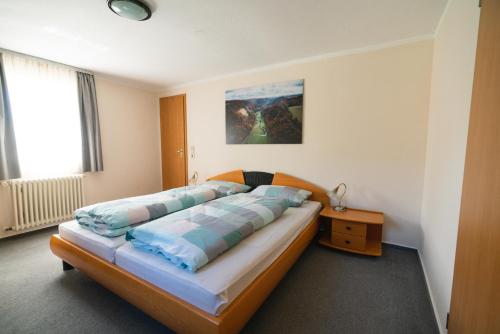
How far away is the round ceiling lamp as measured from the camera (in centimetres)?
166

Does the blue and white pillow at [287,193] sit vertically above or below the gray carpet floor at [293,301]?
above

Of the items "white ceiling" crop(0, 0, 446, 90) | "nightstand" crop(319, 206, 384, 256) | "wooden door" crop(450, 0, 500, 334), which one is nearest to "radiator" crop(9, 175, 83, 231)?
"white ceiling" crop(0, 0, 446, 90)

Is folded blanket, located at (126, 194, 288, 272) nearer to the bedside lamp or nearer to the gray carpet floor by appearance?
the gray carpet floor

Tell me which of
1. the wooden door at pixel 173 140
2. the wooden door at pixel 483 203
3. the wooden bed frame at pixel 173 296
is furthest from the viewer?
the wooden door at pixel 173 140

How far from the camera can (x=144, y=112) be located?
14.0ft

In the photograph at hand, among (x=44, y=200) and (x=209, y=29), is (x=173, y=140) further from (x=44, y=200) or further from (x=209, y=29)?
(x=209, y=29)

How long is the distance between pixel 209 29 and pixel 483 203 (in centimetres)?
242

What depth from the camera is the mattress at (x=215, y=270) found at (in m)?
1.14

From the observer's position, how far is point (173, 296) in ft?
4.05

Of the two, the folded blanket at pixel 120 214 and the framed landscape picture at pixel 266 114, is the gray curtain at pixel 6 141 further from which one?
the framed landscape picture at pixel 266 114

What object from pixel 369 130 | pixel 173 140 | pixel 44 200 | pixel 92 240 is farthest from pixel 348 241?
pixel 44 200

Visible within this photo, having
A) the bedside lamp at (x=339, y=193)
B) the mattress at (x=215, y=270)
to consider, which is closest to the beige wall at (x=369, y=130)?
the bedside lamp at (x=339, y=193)

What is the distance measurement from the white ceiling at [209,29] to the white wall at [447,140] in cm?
49

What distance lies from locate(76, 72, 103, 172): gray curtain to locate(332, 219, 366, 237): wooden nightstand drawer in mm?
3774
